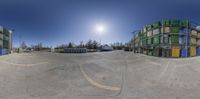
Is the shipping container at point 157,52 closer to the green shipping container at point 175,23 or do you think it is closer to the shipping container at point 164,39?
the shipping container at point 164,39

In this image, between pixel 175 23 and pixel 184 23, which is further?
pixel 184 23

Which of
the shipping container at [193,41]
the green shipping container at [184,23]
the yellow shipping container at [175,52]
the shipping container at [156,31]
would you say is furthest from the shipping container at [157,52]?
the shipping container at [193,41]

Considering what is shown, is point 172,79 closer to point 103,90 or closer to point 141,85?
point 141,85

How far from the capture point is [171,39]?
77.8ft

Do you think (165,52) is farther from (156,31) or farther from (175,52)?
(156,31)

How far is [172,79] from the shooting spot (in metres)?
7.38

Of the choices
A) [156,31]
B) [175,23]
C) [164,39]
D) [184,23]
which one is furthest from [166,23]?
[184,23]

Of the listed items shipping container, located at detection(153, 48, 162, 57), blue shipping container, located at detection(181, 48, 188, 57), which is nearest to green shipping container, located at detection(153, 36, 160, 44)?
shipping container, located at detection(153, 48, 162, 57)

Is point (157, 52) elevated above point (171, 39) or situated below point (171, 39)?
below

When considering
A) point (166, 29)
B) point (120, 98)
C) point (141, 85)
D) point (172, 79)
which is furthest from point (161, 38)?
point (120, 98)

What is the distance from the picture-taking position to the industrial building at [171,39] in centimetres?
2350

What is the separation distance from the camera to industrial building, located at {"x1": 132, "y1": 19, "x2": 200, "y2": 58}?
2350 centimetres

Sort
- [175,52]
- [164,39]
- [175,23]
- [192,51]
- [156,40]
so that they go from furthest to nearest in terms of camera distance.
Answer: [192,51], [156,40], [175,23], [164,39], [175,52]

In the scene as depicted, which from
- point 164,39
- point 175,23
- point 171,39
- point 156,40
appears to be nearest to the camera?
point 171,39
